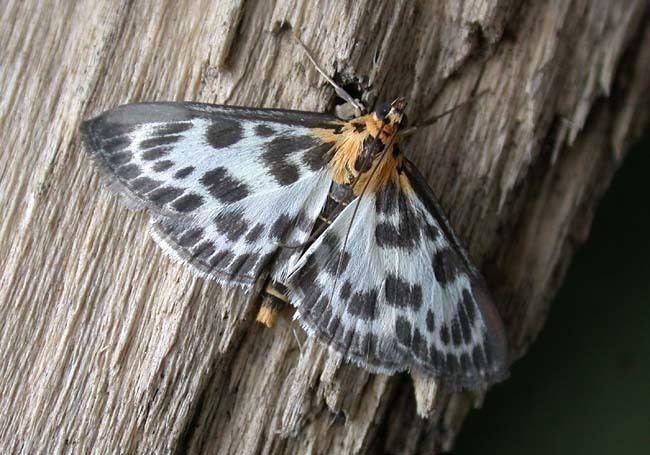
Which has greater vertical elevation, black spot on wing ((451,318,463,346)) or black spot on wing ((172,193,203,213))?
black spot on wing ((172,193,203,213))

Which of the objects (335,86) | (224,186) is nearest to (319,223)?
(224,186)

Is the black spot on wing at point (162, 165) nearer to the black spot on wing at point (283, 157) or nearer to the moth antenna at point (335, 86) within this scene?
the black spot on wing at point (283, 157)

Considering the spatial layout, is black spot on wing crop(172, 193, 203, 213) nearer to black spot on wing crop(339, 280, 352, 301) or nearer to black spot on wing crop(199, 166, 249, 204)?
black spot on wing crop(199, 166, 249, 204)

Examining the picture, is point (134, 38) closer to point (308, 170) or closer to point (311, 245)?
point (308, 170)

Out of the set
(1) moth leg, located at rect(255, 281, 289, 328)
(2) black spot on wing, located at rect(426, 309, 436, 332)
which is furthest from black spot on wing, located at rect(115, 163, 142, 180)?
(2) black spot on wing, located at rect(426, 309, 436, 332)

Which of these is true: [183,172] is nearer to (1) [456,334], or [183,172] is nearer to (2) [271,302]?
(2) [271,302]

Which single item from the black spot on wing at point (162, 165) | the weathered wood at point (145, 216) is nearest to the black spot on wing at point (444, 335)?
the weathered wood at point (145, 216)
